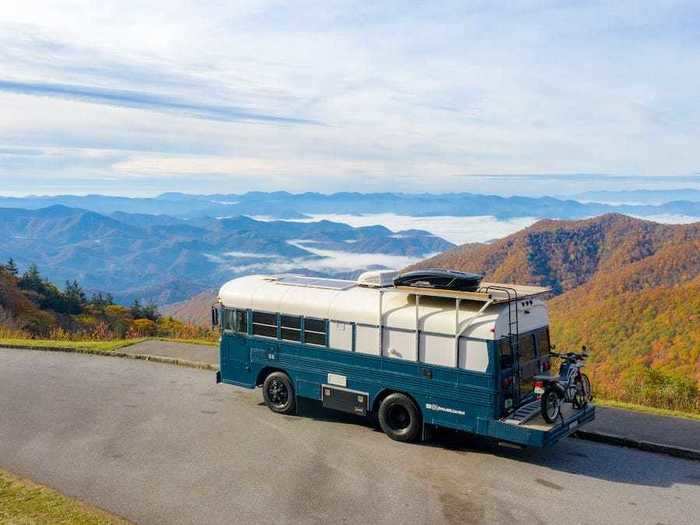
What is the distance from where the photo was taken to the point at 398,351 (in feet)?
43.8

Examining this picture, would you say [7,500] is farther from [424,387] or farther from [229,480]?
[424,387]

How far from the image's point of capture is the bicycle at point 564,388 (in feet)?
39.9

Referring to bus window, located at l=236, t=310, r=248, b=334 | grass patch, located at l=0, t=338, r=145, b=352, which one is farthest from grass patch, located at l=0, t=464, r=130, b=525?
grass patch, located at l=0, t=338, r=145, b=352

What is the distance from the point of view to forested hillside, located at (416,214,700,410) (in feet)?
63.5

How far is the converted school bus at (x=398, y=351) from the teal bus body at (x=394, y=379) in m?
0.02

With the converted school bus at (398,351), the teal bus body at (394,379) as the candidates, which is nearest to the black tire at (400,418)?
the converted school bus at (398,351)

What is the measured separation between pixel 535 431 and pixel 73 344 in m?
18.8

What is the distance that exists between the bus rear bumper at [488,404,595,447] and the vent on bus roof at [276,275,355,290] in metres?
4.73

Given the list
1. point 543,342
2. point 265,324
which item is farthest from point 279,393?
point 543,342

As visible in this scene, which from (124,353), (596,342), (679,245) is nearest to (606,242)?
(679,245)

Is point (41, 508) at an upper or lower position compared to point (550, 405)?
lower

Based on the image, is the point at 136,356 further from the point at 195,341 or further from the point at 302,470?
the point at 302,470

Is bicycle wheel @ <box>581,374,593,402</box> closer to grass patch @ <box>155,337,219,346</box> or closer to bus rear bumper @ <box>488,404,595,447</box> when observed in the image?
bus rear bumper @ <box>488,404,595,447</box>

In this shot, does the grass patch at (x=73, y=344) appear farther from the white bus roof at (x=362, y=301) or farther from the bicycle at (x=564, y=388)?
the bicycle at (x=564, y=388)
